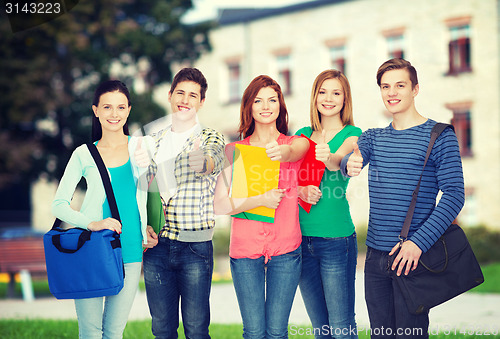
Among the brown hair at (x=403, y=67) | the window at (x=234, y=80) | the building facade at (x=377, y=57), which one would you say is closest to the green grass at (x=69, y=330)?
the brown hair at (x=403, y=67)

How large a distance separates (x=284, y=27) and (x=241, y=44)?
202cm

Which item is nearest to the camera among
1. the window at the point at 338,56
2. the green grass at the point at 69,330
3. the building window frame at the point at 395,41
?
the green grass at the point at 69,330

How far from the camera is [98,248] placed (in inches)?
144

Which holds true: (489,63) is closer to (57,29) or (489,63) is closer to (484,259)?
(484,259)

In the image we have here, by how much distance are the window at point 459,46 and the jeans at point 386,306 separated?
17.3 m

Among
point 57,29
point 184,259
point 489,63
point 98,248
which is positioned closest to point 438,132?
point 184,259

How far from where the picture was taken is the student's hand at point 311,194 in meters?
3.88

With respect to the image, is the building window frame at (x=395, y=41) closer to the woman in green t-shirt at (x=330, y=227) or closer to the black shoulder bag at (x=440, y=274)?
the woman in green t-shirt at (x=330, y=227)

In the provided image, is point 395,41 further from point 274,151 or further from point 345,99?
point 274,151

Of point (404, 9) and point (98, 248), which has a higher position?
point (404, 9)

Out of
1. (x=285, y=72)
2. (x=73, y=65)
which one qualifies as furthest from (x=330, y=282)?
(x=285, y=72)

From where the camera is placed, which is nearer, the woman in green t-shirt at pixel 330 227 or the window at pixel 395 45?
the woman in green t-shirt at pixel 330 227

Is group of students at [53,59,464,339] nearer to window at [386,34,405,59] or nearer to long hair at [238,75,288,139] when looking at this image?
long hair at [238,75,288,139]

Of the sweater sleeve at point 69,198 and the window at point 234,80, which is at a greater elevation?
the window at point 234,80
